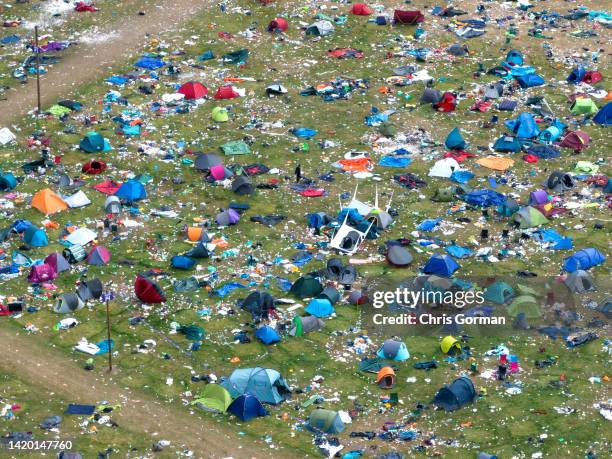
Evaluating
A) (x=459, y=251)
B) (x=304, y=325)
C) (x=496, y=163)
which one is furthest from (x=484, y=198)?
(x=304, y=325)

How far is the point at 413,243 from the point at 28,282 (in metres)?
11.5

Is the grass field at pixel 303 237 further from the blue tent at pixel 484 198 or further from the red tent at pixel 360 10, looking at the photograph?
the red tent at pixel 360 10

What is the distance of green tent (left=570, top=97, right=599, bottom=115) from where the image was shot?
45.0 m

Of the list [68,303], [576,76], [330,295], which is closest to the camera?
[68,303]

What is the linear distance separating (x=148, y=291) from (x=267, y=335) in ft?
12.4

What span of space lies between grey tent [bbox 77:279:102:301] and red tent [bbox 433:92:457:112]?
1625 cm

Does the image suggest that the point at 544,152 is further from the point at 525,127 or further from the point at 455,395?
the point at 455,395

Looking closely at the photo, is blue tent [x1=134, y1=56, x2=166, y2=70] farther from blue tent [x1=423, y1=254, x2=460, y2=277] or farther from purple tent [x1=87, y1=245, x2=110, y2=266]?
blue tent [x1=423, y1=254, x2=460, y2=277]

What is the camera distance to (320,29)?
50156mm

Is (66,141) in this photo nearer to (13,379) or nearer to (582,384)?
(13,379)

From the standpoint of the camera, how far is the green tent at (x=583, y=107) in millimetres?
45031

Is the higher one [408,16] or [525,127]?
[408,16]

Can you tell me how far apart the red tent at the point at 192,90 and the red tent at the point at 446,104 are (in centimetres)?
871

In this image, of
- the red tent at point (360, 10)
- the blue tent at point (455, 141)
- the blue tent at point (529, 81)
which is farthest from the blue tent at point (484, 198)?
the red tent at point (360, 10)
